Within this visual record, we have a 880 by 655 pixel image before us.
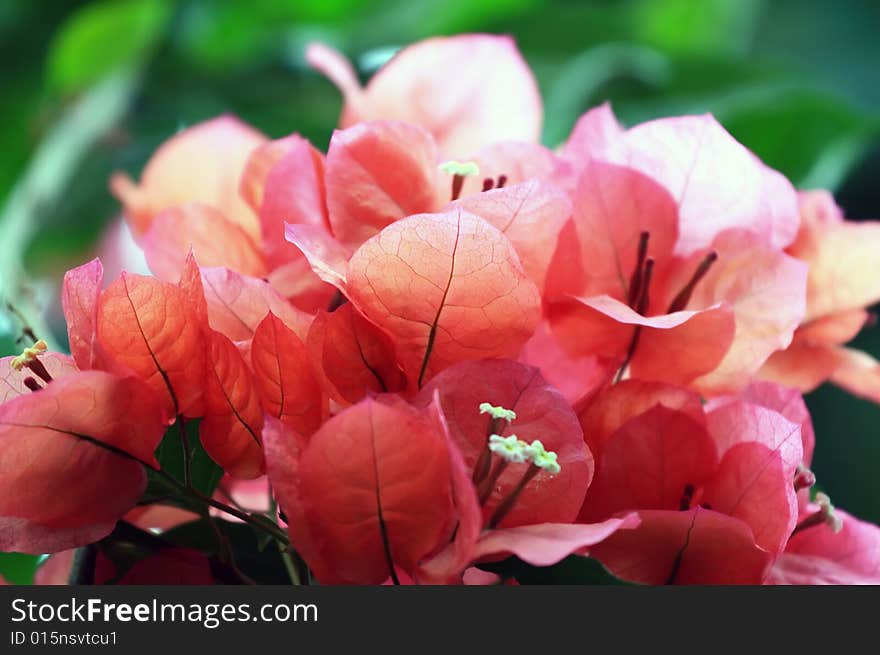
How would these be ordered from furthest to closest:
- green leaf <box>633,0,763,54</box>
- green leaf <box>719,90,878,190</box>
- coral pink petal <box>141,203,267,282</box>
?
green leaf <box>633,0,763,54</box> < green leaf <box>719,90,878,190</box> < coral pink petal <box>141,203,267,282</box>

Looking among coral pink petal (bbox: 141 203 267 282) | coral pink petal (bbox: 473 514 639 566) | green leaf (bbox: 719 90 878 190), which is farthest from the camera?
green leaf (bbox: 719 90 878 190)

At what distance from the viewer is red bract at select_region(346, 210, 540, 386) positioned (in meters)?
0.26

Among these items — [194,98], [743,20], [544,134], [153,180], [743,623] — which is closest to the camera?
[743,623]

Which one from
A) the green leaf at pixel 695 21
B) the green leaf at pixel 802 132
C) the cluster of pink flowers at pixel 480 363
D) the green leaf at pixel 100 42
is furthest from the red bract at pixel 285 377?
the green leaf at pixel 695 21

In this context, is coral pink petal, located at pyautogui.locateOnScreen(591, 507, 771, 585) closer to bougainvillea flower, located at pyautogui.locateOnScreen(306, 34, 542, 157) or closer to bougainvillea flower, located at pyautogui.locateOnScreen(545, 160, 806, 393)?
bougainvillea flower, located at pyautogui.locateOnScreen(545, 160, 806, 393)

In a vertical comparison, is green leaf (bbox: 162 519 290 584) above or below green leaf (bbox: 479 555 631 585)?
below

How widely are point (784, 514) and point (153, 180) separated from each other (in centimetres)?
24

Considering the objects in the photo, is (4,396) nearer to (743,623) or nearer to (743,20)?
(743,623)

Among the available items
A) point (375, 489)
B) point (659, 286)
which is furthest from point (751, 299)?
point (375, 489)

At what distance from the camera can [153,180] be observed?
39 cm

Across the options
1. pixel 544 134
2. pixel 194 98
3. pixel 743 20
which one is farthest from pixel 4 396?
pixel 743 20

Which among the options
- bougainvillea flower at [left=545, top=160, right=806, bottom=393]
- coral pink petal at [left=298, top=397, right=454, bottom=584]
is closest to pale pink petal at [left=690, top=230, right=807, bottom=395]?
bougainvillea flower at [left=545, top=160, right=806, bottom=393]

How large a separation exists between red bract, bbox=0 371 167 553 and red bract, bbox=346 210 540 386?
0.06 m

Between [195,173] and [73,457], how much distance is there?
154 millimetres
